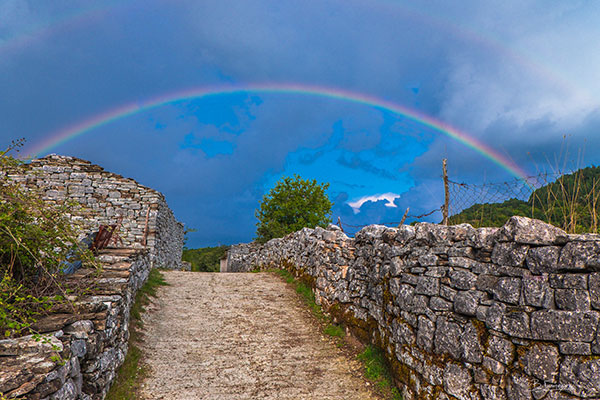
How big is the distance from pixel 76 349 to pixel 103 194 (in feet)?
43.2

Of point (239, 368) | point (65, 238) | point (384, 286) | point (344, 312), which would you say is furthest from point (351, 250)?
point (65, 238)

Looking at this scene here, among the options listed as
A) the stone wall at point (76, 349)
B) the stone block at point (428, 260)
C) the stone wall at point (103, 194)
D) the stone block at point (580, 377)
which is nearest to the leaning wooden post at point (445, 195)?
the stone block at point (428, 260)

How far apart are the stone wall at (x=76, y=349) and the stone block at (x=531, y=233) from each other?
4716mm

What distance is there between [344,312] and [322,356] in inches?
48.5

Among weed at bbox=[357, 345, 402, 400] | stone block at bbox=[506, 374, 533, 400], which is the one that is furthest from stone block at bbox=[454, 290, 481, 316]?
weed at bbox=[357, 345, 402, 400]

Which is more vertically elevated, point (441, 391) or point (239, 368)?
point (441, 391)

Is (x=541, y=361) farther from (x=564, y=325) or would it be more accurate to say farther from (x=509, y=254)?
(x=509, y=254)

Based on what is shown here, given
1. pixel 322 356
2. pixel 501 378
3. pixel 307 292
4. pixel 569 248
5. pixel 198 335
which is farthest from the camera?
pixel 307 292

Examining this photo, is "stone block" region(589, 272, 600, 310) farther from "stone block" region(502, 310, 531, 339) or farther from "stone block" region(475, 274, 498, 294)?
"stone block" region(475, 274, 498, 294)

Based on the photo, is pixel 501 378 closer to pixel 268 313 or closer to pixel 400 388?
Result: pixel 400 388

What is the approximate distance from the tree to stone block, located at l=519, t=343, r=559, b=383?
24.4m

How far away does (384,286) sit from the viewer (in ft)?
18.9

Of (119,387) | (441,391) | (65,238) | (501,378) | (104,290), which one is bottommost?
(119,387)

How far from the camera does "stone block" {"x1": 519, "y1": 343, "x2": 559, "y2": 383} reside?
10.6 ft
